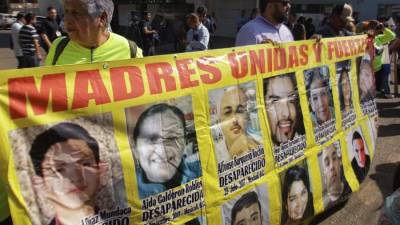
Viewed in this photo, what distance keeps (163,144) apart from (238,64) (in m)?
0.81

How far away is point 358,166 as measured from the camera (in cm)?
396

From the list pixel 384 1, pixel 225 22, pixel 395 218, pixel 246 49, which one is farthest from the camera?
pixel 225 22

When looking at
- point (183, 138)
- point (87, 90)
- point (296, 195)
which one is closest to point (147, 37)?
point (296, 195)

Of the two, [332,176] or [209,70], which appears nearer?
[209,70]

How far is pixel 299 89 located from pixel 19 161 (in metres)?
2.16

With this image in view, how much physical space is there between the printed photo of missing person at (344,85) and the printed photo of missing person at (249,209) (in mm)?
1343

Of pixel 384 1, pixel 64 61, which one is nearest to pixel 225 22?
pixel 384 1

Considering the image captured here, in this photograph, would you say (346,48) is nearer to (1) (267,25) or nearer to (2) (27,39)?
(1) (267,25)

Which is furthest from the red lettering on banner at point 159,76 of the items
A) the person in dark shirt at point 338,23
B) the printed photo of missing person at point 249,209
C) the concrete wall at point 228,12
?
the concrete wall at point 228,12

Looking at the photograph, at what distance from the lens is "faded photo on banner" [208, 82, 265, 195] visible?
2580 millimetres

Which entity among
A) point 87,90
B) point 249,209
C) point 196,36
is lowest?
point 249,209

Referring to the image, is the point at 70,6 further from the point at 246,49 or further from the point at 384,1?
the point at 384,1

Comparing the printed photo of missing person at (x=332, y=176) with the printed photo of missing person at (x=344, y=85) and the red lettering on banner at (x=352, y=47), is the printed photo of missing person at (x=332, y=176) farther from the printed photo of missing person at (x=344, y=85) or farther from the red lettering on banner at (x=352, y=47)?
the red lettering on banner at (x=352, y=47)

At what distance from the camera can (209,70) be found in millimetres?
2576
